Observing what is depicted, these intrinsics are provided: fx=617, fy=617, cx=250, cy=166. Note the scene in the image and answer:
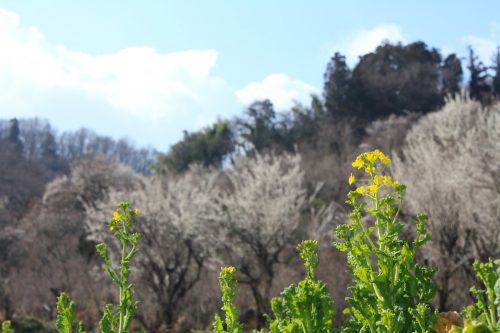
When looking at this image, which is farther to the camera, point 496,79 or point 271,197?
point 496,79

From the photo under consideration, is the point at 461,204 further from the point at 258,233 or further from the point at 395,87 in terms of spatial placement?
the point at 395,87

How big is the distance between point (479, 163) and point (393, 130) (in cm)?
1926

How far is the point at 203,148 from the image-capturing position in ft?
133

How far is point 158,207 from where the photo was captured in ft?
59.6

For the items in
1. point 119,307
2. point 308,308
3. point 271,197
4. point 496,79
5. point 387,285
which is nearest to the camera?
point 308,308

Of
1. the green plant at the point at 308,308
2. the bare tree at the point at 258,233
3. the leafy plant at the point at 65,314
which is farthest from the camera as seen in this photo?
the bare tree at the point at 258,233

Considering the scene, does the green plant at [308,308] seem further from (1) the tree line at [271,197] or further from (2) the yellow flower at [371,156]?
(1) the tree line at [271,197]

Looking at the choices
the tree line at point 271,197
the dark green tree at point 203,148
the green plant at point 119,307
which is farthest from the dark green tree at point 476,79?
the green plant at point 119,307

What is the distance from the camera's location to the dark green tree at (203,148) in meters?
40.3

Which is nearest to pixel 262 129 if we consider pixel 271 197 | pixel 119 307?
pixel 271 197

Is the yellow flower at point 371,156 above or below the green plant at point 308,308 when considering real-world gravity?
above

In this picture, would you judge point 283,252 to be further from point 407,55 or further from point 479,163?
point 407,55

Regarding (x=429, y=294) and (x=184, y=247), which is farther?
(x=184, y=247)

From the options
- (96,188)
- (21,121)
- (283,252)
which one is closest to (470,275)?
(283,252)
